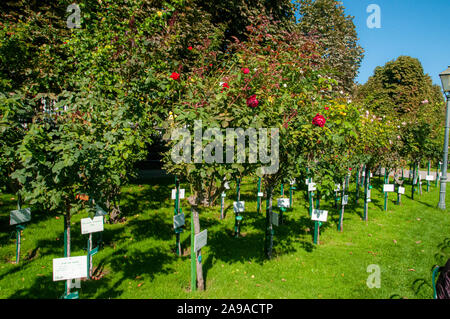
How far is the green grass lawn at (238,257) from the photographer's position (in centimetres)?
419

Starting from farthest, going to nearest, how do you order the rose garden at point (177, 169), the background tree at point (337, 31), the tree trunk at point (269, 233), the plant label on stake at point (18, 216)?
the background tree at point (337, 31) → the tree trunk at point (269, 233) → the plant label on stake at point (18, 216) → the rose garden at point (177, 169)

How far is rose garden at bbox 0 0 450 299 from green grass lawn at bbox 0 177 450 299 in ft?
0.12

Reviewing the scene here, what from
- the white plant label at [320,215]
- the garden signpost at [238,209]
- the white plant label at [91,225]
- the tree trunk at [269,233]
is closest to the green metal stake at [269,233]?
the tree trunk at [269,233]

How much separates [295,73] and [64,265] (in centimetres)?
424

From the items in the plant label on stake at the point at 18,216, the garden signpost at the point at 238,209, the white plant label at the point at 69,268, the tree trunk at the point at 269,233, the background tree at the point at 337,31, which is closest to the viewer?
the white plant label at the point at 69,268

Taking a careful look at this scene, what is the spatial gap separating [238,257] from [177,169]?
2527mm

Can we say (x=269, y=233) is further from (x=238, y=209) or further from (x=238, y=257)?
(x=238, y=209)

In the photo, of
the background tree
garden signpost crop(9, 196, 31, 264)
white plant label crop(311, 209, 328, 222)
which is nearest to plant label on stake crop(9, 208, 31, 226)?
garden signpost crop(9, 196, 31, 264)

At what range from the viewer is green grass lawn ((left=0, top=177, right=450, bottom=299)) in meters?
4.19

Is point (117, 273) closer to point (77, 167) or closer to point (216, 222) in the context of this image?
point (77, 167)

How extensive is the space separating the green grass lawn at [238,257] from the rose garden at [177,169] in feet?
0.12

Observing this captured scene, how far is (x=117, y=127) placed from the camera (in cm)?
412

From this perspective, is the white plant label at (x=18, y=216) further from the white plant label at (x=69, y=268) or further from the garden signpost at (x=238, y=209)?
the garden signpost at (x=238, y=209)

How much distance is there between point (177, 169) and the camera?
3.84 meters
